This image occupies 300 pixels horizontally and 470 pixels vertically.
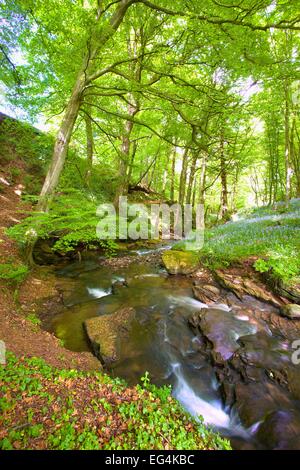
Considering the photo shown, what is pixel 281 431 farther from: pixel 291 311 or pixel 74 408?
pixel 74 408

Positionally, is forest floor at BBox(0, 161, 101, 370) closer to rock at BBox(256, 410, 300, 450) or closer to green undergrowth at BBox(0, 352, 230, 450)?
green undergrowth at BBox(0, 352, 230, 450)

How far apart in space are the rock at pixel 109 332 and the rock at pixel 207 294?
2.31 meters

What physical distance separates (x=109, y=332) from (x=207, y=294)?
346 cm

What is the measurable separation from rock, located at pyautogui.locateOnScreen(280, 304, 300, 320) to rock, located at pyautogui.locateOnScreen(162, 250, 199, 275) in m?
A: 3.48

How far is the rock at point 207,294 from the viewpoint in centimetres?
718

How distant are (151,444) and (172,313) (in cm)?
395

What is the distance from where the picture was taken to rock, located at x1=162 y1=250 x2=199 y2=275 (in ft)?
29.6

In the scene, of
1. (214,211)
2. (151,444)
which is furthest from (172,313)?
(214,211)

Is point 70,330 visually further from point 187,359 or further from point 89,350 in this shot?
point 187,359

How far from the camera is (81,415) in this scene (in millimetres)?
2914

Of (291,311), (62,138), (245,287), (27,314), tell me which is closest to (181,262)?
(245,287)

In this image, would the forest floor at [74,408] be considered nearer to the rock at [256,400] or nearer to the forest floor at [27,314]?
the forest floor at [27,314]

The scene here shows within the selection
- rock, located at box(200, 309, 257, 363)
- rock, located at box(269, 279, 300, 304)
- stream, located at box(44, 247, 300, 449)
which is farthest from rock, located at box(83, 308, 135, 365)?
rock, located at box(269, 279, 300, 304)

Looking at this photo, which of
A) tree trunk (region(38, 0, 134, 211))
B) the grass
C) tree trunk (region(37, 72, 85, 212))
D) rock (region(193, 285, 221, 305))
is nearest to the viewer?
tree trunk (region(38, 0, 134, 211))
